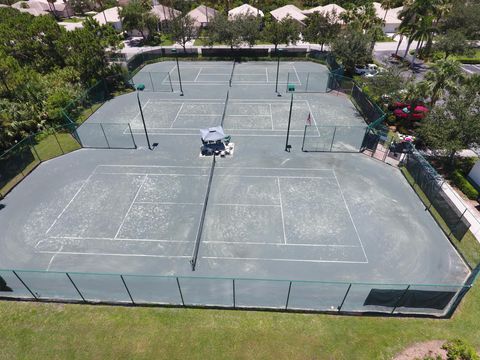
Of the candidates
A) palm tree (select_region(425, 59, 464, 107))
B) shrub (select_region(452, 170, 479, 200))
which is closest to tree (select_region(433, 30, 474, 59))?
palm tree (select_region(425, 59, 464, 107))

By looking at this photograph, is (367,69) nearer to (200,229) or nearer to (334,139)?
(334,139)

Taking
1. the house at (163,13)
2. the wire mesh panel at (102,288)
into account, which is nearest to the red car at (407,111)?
the wire mesh panel at (102,288)

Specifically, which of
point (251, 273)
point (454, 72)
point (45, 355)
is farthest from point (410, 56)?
point (45, 355)

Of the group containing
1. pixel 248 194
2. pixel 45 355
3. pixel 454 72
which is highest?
pixel 454 72

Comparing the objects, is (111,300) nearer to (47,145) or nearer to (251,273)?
(251,273)

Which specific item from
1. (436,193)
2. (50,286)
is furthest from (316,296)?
(50,286)

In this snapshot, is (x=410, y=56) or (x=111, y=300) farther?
(x=410, y=56)

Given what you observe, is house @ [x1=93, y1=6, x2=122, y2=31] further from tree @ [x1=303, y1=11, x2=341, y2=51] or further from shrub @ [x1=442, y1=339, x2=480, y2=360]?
shrub @ [x1=442, y1=339, x2=480, y2=360]
